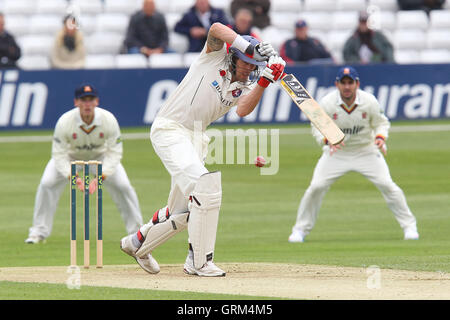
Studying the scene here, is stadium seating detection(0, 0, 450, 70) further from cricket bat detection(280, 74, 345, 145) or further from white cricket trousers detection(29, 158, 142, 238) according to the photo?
cricket bat detection(280, 74, 345, 145)

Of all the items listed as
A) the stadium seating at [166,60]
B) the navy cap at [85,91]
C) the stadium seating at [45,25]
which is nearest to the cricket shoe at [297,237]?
the navy cap at [85,91]

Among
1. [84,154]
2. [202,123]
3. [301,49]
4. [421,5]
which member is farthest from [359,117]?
[421,5]

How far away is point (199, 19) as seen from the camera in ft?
69.8

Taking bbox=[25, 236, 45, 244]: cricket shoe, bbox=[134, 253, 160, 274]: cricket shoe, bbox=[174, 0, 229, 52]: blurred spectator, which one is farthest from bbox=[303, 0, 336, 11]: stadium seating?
bbox=[134, 253, 160, 274]: cricket shoe

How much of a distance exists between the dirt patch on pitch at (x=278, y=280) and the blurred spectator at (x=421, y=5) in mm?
15617

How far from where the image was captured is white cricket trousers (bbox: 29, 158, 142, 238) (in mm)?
12516

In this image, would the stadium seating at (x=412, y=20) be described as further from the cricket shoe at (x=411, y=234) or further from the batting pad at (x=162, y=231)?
the batting pad at (x=162, y=231)

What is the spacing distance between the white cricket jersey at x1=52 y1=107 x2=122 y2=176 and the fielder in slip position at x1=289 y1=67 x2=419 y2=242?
234 centimetres

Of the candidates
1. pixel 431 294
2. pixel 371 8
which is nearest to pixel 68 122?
pixel 431 294

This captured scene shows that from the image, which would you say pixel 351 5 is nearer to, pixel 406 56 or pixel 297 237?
pixel 406 56

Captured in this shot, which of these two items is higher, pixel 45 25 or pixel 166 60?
pixel 45 25

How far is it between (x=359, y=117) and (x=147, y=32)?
9907mm

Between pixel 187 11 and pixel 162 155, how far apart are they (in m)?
13.4
